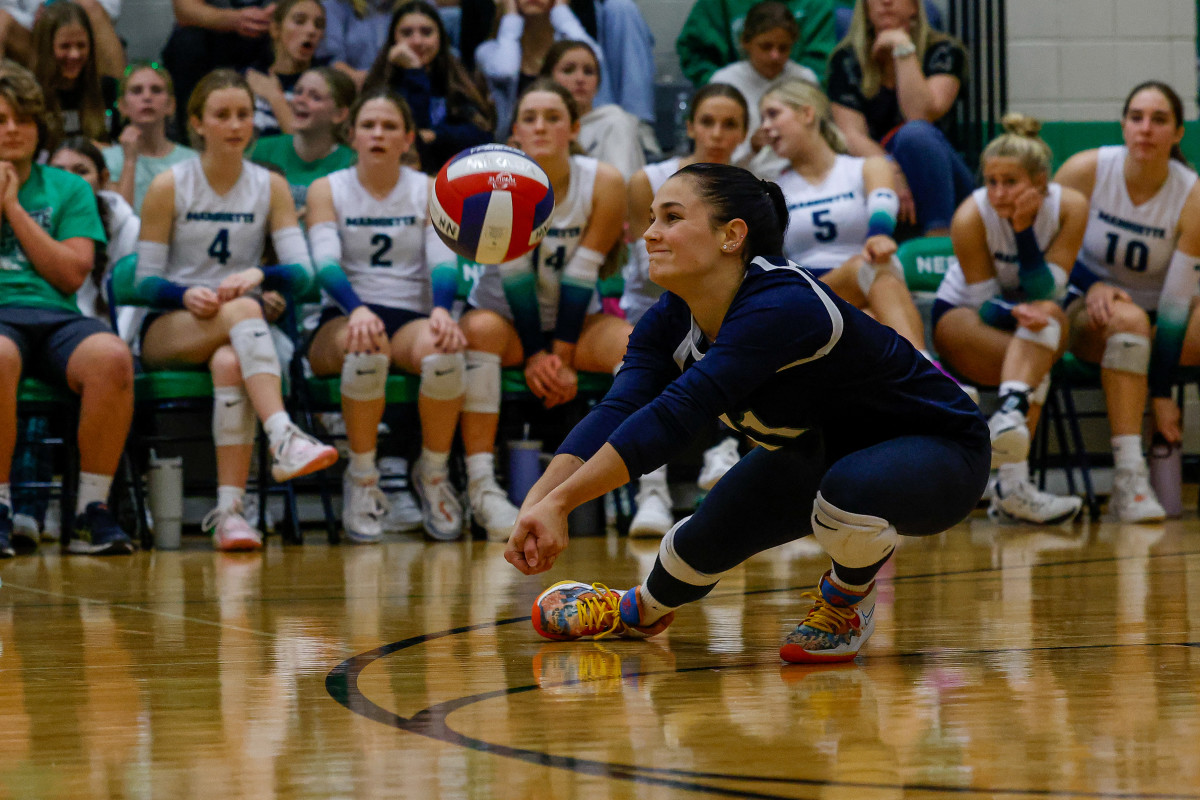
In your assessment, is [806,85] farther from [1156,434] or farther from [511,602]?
[511,602]

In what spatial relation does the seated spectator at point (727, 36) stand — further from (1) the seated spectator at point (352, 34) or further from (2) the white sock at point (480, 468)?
(2) the white sock at point (480, 468)

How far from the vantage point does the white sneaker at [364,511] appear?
4.71 m

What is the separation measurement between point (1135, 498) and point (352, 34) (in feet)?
12.3

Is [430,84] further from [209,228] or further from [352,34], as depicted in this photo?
[209,228]

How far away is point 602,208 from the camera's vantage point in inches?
194

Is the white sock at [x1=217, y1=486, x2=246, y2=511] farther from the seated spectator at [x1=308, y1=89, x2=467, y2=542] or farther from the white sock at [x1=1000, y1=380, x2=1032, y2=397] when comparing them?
the white sock at [x1=1000, y1=380, x2=1032, y2=397]

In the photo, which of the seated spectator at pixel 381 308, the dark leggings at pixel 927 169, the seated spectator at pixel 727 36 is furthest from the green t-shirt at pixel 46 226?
the dark leggings at pixel 927 169

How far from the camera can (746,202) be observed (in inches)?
87.5

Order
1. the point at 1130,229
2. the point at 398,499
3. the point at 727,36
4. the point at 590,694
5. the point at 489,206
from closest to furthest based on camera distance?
the point at 590,694, the point at 489,206, the point at 1130,229, the point at 398,499, the point at 727,36

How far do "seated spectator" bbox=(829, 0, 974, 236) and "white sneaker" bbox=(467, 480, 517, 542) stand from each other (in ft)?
7.12

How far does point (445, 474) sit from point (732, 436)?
3.36 feet

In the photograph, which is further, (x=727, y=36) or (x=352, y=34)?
(x=727, y=36)

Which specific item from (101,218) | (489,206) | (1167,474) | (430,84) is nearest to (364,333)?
(489,206)

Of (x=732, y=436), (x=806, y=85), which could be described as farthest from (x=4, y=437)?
(x=806, y=85)
